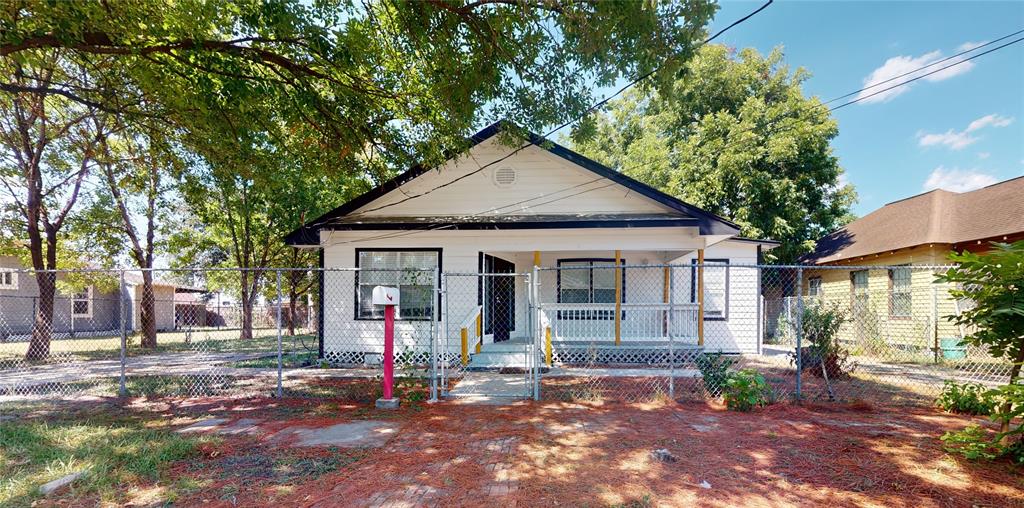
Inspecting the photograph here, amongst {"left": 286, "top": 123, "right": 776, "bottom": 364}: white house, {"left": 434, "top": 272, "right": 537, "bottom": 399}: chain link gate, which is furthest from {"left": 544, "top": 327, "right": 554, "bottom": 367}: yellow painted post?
{"left": 286, "top": 123, "right": 776, "bottom": 364}: white house

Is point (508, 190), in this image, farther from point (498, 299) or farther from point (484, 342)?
point (484, 342)

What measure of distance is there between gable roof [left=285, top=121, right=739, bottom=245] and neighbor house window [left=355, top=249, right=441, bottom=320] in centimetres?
78

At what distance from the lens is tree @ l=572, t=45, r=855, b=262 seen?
17641 millimetres

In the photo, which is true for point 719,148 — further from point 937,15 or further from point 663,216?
point 663,216

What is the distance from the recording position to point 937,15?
12.0 metres

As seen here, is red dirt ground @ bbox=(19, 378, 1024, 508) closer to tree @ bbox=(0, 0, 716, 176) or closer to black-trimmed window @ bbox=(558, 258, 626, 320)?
tree @ bbox=(0, 0, 716, 176)

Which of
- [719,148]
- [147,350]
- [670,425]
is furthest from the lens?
[719,148]

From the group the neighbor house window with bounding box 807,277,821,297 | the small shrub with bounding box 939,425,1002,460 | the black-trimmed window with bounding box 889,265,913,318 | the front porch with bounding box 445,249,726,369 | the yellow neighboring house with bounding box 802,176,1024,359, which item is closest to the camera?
the small shrub with bounding box 939,425,1002,460

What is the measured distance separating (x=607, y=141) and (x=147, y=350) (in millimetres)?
23598

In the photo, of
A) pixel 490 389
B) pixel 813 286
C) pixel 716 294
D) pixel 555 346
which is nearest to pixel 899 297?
pixel 813 286

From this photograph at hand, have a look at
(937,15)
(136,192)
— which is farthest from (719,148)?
(136,192)

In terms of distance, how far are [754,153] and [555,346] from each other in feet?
42.3

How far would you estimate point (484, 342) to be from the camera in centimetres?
1059

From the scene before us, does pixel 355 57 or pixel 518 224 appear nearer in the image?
pixel 355 57
